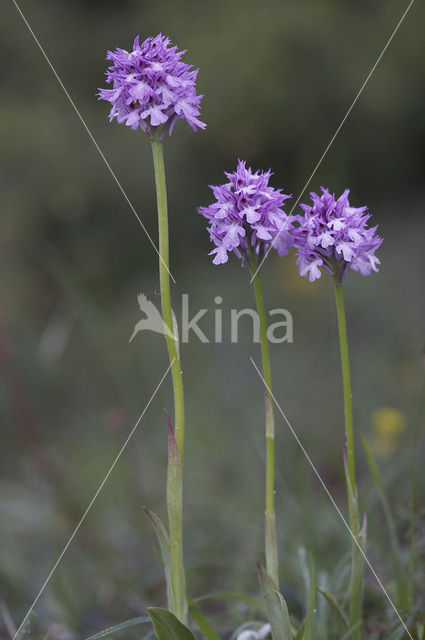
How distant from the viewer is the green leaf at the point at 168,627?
173 cm

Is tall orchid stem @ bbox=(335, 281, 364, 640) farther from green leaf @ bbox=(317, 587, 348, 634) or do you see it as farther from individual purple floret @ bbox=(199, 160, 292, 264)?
individual purple floret @ bbox=(199, 160, 292, 264)

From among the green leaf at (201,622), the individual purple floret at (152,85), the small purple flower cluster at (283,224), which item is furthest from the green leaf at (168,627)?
the individual purple floret at (152,85)

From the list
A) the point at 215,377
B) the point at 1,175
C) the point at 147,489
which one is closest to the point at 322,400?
the point at 215,377

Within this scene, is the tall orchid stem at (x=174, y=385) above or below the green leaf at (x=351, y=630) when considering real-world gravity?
above

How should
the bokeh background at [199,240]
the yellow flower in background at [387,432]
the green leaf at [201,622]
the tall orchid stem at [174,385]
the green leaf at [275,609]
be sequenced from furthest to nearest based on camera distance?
1. the bokeh background at [199,240]
2. the yellow flower in background at [387,432]
3. the green leaf at [201,622]
4. the tall orchid stem at [174,385]
5. the green leaf at [275,609]

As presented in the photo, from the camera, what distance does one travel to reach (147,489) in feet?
13.2

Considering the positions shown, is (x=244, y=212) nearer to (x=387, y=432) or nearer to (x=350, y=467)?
(x=350, y=467)

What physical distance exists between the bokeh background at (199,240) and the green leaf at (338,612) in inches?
72.1

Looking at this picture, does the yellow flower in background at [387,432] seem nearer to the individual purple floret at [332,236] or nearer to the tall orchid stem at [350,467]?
the tall orchid stem at [350,467]

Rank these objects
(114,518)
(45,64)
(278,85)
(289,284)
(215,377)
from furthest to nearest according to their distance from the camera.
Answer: (45,64) < (278,85) < (289,284) < (215,377) < (114,518)

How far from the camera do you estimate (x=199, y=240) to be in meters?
6.82

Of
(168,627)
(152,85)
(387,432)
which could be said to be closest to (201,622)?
(168,627)

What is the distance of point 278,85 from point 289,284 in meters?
2.00

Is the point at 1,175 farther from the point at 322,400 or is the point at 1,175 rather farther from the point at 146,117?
the point at 146,117
